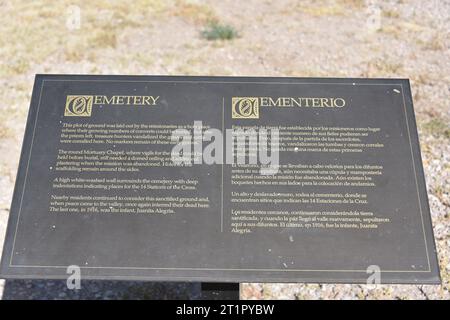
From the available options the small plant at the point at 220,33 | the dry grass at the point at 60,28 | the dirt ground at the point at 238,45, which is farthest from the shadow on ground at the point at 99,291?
the small plant at the point at 220,33

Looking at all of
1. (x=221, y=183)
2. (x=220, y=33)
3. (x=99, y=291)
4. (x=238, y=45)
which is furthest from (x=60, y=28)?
(x=221, y=183)

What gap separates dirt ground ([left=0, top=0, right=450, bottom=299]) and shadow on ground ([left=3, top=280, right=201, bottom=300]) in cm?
128

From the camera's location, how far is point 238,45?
8.55 metres

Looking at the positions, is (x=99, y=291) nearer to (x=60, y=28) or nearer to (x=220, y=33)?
(x=220, y=33)

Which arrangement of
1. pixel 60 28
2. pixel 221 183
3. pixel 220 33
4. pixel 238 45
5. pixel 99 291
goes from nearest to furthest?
pixel 221 183 → pixel 99 291 → pixel 238 45 → pixel 220 33 → pixel 60 28

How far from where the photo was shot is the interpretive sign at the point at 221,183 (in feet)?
11.9

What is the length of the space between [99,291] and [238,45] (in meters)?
4.82

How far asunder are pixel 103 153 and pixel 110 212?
0.52m

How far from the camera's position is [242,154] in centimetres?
402

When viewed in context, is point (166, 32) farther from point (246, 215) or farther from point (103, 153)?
point (246, 215)

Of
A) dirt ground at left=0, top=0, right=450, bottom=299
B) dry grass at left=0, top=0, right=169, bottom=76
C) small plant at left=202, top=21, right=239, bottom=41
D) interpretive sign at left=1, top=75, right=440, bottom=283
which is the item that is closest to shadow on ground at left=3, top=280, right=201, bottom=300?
dirt ground at left=0, top=0, right=450, bottom=299

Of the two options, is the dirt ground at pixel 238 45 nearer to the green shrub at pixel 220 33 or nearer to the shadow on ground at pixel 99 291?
the green shrub at pixel 220 33

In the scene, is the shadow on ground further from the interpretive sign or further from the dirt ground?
the interpretive sign
